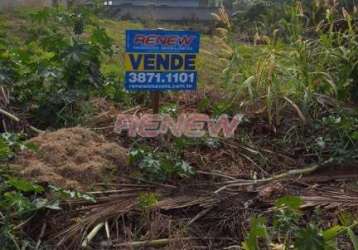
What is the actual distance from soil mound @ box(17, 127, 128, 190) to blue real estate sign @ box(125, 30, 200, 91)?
0.46m

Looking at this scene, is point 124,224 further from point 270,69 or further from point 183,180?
point 270,69

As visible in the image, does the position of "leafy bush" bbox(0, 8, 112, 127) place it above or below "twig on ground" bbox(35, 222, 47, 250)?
above

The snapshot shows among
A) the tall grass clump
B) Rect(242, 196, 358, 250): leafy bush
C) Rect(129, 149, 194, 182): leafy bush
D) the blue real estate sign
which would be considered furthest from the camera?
the tall grass clump

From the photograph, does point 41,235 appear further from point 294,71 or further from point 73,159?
point 294,71

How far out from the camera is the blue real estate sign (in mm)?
3756

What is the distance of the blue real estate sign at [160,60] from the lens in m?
3.76

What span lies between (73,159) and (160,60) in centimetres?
89

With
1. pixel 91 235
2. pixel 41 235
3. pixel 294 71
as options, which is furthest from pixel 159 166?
pixel 294 71

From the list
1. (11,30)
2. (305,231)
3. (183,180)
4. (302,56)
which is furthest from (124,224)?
(11,30)

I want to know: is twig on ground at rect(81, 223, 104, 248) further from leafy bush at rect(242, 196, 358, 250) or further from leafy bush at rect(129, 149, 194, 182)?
leafy bush at rect(242, 196, 358, 250)

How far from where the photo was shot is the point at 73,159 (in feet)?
10.8

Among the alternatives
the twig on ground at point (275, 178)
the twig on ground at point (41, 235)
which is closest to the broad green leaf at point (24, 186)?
the twig on ground at point (41, 235)

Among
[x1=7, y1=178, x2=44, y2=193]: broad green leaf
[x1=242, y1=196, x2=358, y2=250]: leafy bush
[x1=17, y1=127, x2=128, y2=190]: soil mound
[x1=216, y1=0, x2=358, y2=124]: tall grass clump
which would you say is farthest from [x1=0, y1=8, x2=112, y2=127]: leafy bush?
[x1=242, y1=196, x2=358, y2=250]: leafy bush

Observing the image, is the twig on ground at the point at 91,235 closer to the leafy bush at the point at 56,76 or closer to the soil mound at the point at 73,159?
the soil mound at the point at 73,159
